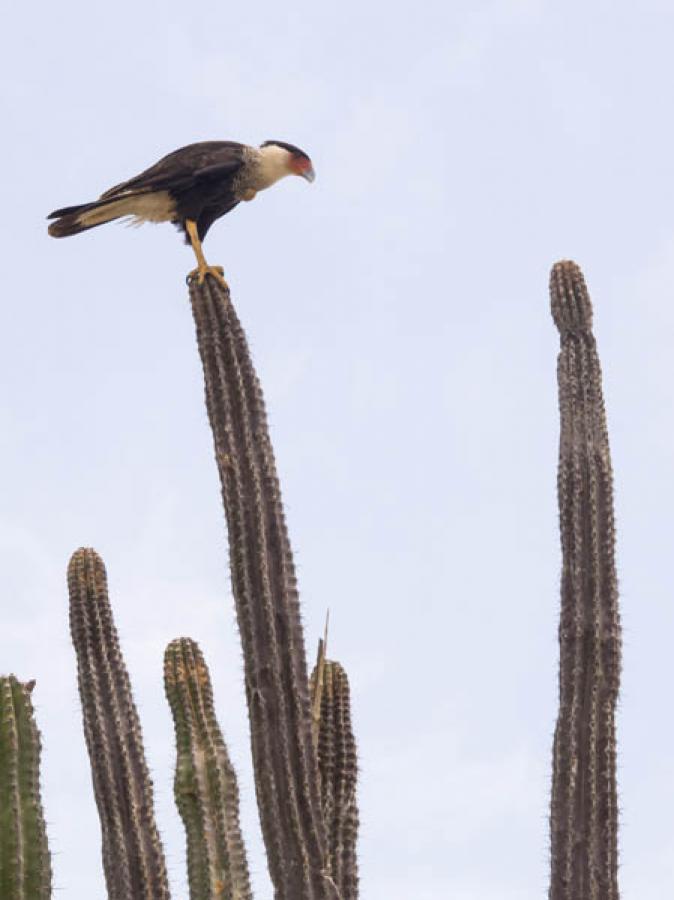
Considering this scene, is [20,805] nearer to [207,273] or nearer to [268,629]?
[268,629]

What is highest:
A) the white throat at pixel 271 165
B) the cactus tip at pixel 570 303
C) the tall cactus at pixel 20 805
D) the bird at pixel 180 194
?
the white throat at pixel 271 165

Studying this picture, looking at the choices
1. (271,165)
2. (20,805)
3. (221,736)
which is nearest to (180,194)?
(271,165)

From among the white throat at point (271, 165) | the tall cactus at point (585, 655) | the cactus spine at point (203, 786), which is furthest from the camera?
the white throat at point (271, 165)

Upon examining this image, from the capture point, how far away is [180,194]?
336 inches

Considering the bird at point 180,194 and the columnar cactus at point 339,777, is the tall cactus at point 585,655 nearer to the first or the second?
the columnar cactus at point 339,777

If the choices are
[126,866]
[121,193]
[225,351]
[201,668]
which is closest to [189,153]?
[121,193]

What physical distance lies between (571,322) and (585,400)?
0.38 meters

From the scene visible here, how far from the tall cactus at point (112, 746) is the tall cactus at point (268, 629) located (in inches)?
30.2

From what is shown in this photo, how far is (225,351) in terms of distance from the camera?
6.45 meters

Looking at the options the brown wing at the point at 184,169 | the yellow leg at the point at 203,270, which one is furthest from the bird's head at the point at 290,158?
the yellow leg at the point at 203,270

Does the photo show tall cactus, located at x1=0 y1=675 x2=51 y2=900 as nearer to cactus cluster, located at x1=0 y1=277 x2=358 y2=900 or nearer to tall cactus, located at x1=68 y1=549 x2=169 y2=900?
cactus cluster, located at x1=0 y1=277 x2=358 y2=900

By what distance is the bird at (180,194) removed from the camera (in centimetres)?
848

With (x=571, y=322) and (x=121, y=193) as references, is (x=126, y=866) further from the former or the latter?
(x=121, y=193)

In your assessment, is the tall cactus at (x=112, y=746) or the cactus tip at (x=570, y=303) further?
the cactus tip at (x=570, y=303)
